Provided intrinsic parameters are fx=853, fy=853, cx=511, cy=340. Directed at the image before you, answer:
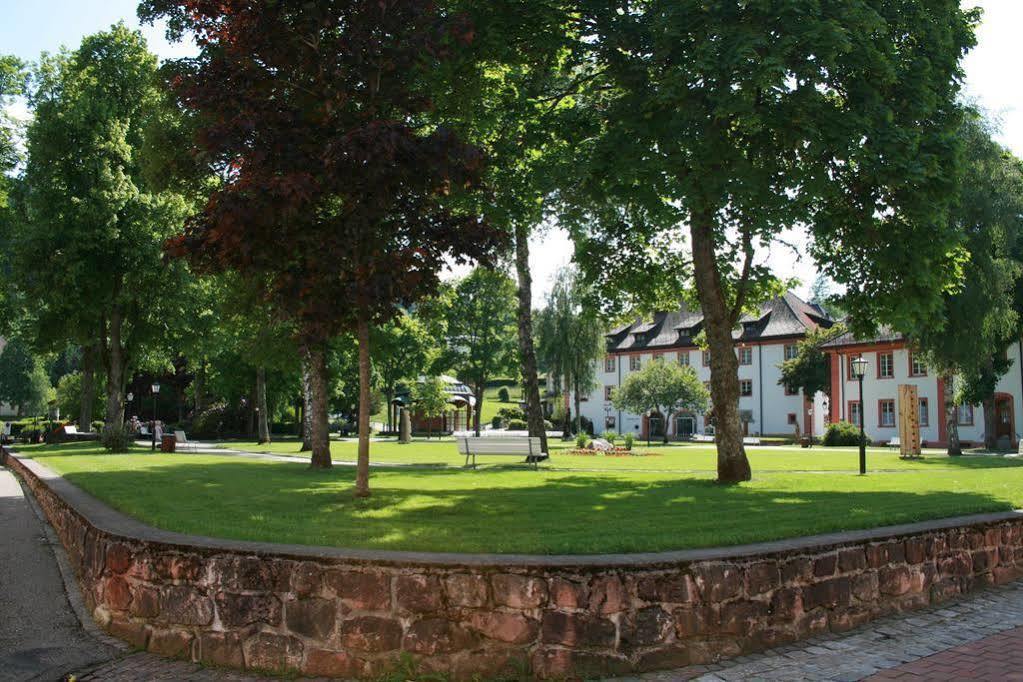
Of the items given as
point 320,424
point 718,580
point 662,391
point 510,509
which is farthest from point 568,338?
point 718,580

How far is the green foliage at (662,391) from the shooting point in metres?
53.9

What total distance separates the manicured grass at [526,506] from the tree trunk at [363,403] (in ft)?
0.90

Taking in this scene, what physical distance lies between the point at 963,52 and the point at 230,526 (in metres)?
15.2

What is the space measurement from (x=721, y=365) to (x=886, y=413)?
4122 centimetres

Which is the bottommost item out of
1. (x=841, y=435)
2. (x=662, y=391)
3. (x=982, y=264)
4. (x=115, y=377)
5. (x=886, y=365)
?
(x=841, y=435)

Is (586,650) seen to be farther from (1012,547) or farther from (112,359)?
(112,359)

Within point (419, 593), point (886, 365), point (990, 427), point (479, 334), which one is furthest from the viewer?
point (479, 334)

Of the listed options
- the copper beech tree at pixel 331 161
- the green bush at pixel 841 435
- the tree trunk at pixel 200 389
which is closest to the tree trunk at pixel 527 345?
the copper beech tree at pixel 331 161

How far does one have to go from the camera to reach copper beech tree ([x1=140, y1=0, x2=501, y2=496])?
32.3ft

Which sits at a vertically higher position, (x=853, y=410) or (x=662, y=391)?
(x=662, y=391)

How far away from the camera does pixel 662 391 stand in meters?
53.9

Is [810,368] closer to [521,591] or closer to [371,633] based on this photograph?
[521,591]

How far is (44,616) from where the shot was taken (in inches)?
327

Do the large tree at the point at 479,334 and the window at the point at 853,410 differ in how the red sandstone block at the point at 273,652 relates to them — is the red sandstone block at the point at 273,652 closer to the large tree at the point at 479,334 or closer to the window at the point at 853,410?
the window at the point at 853,410
